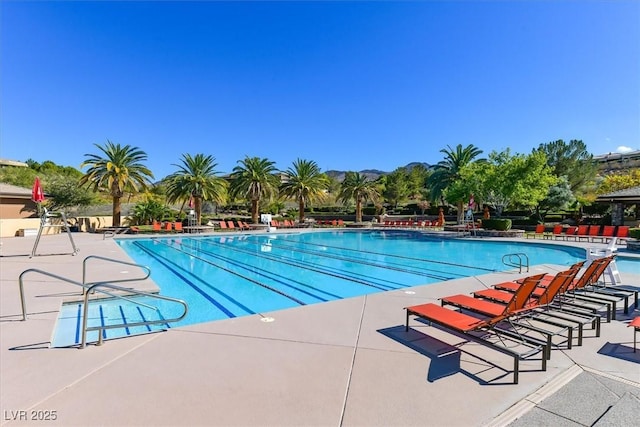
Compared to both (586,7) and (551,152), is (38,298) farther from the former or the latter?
(551,152)

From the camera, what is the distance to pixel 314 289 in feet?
30.7

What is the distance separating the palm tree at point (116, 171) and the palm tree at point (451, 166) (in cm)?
2576

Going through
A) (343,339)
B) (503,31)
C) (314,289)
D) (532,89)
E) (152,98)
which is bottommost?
(314,289)

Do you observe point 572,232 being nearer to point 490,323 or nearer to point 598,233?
point 598,233

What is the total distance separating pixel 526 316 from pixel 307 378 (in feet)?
10.9

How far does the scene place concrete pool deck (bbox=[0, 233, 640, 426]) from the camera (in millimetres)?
2619

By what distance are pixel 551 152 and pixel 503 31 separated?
28.3 meters

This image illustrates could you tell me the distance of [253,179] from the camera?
29875 mm

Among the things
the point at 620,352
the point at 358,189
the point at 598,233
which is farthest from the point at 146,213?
the point at 598,233

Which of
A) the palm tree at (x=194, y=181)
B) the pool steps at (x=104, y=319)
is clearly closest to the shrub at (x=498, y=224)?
the pool steps at (x=104, y=319)

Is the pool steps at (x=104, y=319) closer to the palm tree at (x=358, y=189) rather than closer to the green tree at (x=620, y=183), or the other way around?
the palm tree at (x=358, y=189)

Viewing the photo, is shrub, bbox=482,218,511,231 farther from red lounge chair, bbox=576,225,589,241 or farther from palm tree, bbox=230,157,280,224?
palm tree, bbox=230,157,280,224

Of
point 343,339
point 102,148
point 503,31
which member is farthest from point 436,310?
point 102,148

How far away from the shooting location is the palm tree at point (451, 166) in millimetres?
30016
